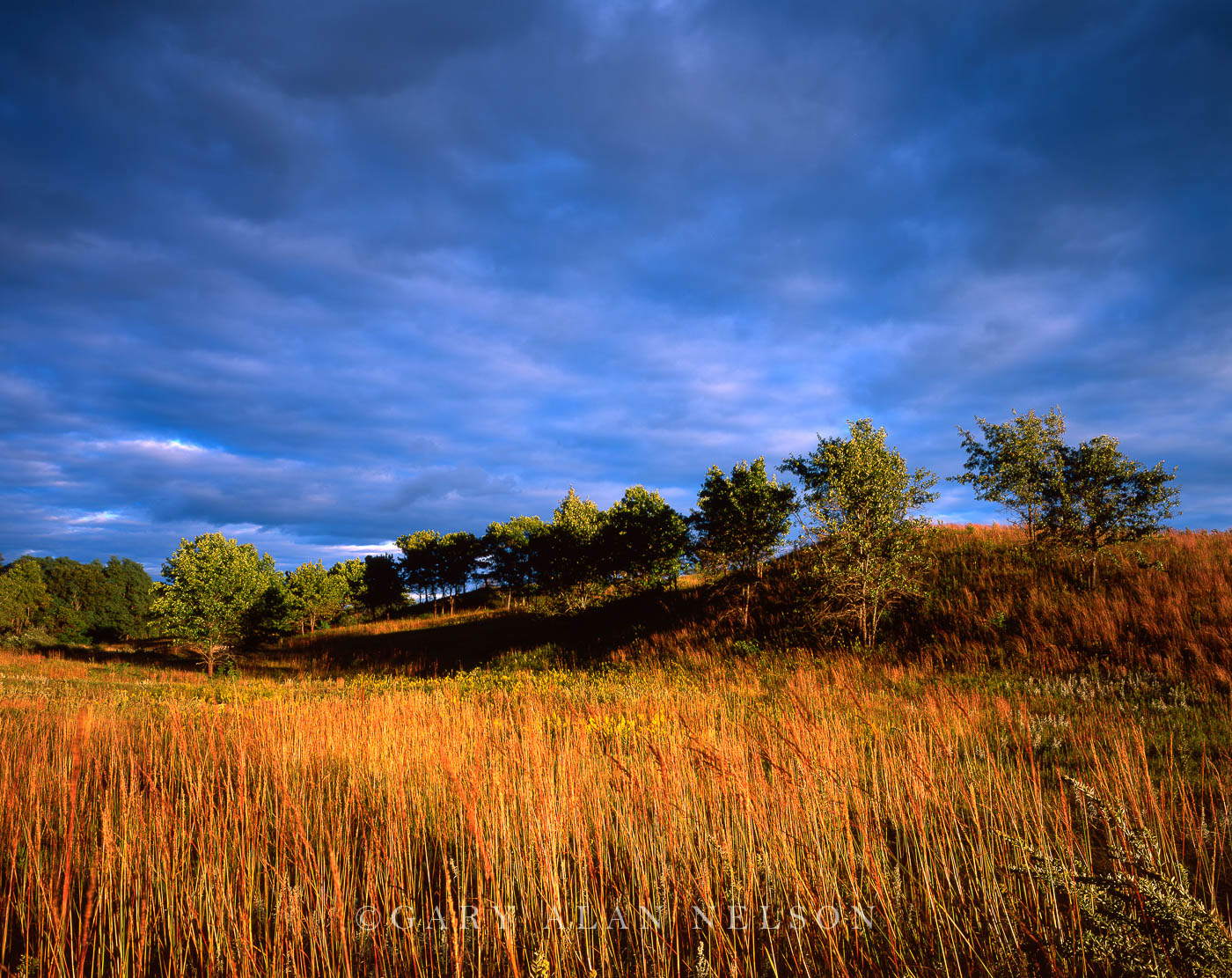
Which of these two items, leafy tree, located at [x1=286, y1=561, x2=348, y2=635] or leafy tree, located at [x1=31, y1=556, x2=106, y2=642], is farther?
leafy tree, located at [x1=31, y1=556, x2=106, y2=642]

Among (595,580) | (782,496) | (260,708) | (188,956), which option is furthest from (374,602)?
(188,956)

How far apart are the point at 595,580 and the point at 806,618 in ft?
56.2

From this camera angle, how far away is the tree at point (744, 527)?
933 inches

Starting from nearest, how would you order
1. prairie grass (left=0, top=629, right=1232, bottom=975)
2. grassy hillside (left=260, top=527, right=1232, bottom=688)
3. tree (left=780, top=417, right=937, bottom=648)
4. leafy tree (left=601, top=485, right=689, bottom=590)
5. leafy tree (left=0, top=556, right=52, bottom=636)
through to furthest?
prairie grass (left=0, top=629, right=1232, bottom=975), grassy hillside (left=260, top=527, right=1232, bottom=688), tree (left=780, top=417, right=937, bottom=648), leafy tree (left=601, top=485, right=689, bottom=590), leafy tree (left=0, top=556, right=52, bottom=636)

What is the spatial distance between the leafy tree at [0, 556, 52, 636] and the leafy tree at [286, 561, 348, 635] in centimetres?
2311

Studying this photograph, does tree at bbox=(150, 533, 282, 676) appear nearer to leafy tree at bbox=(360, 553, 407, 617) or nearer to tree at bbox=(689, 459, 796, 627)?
tree at bbox=(689, 459, 796, 627)

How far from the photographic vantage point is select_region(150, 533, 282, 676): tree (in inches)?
1145

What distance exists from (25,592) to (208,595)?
7014cm

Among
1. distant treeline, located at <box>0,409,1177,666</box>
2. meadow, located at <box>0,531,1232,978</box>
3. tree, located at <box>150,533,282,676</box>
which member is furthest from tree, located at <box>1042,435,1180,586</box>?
tree, located at <box>150,533,282,676</box>

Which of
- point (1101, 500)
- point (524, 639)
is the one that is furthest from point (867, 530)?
point (524, 639)

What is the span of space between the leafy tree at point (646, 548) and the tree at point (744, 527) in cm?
804

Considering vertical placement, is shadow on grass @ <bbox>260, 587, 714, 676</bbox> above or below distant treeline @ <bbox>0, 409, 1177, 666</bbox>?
below

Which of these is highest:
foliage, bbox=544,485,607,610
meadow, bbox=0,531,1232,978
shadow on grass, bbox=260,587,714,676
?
foliage, bbox=544,485,607,610

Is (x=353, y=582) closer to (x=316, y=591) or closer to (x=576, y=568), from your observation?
(x=316, y=591)
